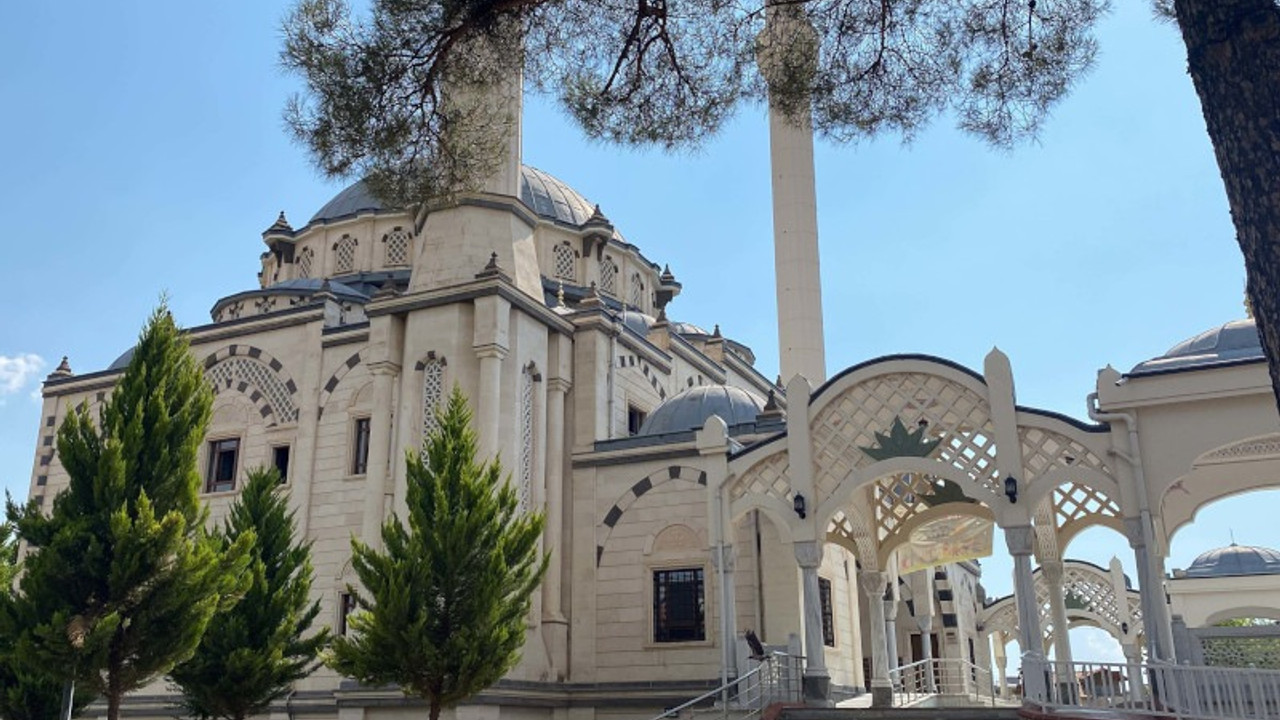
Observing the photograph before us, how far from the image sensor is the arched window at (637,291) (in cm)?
2750

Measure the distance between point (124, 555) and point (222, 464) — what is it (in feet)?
35.8

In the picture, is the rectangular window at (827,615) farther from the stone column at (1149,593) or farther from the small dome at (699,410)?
the stone column at (1149,593)

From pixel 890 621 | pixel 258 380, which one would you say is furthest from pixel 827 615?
pixel 258 380

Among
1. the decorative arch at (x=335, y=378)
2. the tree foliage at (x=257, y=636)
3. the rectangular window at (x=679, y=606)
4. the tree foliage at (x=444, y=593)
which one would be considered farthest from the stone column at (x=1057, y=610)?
the decorative arch at (x=335, y=378)

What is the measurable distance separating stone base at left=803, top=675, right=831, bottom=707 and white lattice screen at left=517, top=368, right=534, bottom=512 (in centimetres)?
599

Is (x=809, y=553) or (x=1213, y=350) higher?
(x=1213, y=350)

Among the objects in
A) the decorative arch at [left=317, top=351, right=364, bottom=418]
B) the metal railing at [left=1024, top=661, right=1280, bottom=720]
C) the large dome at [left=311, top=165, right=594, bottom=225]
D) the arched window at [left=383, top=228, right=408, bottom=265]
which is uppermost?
the large dome at [left=311, top=165, right=594, bottom=225]

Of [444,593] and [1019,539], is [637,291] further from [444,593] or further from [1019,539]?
[1019,539]

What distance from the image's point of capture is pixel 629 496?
61.6 feet

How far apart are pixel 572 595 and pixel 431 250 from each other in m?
6.36

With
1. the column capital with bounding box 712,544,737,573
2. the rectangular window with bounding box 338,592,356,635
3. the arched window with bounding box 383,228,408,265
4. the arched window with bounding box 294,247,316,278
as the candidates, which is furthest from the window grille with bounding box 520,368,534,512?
the arched window with bounding box 294,247,316,278

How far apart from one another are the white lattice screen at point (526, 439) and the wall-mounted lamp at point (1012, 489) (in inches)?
310

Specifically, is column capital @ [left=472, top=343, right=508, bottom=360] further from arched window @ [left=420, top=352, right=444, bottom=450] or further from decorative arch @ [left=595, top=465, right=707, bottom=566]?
decorative arch @ [left=595, top=465, right=707, bottom=566]

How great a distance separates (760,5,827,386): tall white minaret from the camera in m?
26.5
